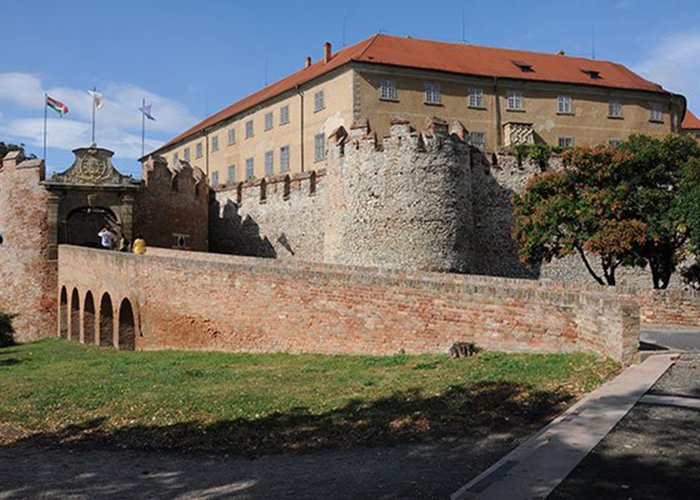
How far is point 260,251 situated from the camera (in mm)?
32500

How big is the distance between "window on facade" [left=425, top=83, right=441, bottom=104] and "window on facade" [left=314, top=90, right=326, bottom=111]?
586 centimetres

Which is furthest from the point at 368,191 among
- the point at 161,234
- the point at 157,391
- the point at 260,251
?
the point at 157,391

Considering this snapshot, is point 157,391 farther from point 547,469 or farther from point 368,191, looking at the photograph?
point 368,191

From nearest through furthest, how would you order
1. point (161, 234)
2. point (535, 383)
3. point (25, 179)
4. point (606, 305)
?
point (535, 383)
point (606, 305)
point (25, 179)
point (161, 234)

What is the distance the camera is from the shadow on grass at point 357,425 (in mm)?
7635

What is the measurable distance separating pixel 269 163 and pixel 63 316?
19364 millimetres

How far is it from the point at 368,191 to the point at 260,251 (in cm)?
966

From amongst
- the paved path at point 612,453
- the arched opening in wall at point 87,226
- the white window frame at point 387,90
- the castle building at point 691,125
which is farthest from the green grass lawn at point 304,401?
the castle building at point 691,125

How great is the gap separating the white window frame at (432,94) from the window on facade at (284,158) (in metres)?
9.67

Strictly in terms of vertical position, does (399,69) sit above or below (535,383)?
above

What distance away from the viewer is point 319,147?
129ft

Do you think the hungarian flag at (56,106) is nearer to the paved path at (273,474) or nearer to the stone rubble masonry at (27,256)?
the stone rubble masonry at (27,256)

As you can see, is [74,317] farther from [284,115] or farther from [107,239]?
[284,115]

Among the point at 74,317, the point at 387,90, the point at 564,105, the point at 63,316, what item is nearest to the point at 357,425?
the point at 74,317
